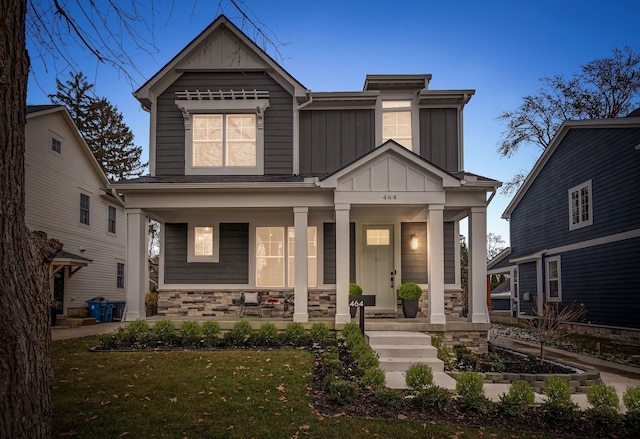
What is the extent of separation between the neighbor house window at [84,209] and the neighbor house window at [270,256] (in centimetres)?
957

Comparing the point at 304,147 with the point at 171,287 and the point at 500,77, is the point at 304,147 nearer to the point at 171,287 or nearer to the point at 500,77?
the point at 171,287

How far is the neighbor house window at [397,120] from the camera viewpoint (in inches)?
505

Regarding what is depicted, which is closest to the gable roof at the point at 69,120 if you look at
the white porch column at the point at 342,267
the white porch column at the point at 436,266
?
the white porch column at the point at 342,267

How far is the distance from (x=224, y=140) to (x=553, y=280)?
13.4 meters

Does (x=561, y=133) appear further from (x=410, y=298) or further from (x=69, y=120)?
(x=69, y=120)

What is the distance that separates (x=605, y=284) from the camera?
14891mm

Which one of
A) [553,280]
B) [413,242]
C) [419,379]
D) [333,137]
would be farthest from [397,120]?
[553,280]

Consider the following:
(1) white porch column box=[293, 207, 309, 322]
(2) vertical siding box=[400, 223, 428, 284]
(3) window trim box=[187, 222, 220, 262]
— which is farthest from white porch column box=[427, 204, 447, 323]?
(3) window trim box=[187, 222, 220, 262]

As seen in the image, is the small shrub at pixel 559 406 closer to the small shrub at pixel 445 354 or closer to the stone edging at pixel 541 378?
the stone edging at pixel 541 378

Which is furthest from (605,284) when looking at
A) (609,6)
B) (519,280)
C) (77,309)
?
(77,309)

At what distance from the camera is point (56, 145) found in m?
17.1

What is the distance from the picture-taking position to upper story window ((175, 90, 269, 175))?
12203mm

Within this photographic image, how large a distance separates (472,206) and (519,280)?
12485 mm

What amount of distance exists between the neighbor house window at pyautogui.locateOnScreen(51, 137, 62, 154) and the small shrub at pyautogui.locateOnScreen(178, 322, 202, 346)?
10.7m
